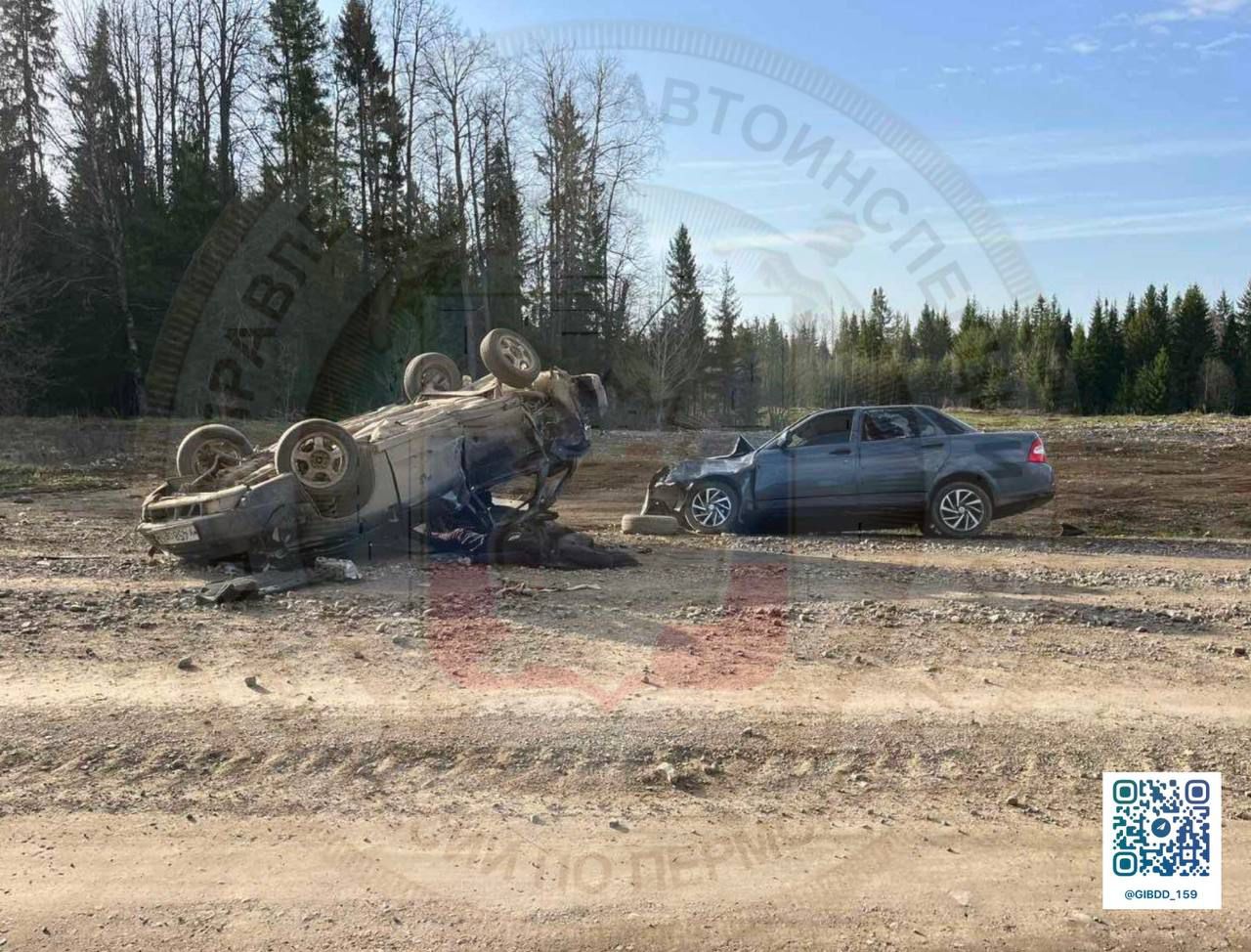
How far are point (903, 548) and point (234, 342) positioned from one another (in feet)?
77.1

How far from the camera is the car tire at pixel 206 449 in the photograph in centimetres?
1062

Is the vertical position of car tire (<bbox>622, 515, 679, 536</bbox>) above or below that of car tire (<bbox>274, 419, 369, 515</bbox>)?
below

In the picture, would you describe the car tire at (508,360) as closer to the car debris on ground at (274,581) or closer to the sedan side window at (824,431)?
the car debris on ground at (274,581)

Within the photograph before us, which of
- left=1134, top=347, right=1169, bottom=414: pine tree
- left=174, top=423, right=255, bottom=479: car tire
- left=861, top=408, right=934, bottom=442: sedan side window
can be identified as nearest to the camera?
left=174, top=423, right=255, bottom=479: car tire

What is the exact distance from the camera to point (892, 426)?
12.2 metres

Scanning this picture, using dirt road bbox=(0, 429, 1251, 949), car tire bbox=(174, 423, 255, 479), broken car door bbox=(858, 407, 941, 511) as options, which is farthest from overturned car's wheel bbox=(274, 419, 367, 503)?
broken car door bbox=(858, 407, 941, 511)

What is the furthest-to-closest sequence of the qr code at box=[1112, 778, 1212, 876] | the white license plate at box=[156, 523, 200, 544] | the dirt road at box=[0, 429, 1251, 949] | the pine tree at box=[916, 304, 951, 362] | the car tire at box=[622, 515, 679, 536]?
the pine tree at box=[916, 304, 951, 362], the car tire at box=[622, 515, 679, 536], the white license plate at box=[156, 523, 200, 544], the qr code at box=[1112, 778, 1212, 876], the dirt road at box=[0, 429, 1251, 949]

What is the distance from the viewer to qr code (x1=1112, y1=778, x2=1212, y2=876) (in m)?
3.87

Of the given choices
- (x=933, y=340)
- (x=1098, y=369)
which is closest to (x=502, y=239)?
(x=933, y=340)

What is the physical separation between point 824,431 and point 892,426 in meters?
0.81

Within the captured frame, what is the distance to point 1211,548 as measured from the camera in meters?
11.8

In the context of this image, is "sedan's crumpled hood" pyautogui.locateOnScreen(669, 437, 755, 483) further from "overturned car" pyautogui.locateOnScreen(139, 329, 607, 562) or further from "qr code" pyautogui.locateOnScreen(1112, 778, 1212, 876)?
"qr code" pyautogui.locateOnScreen(1112, 778, 1212, 876)

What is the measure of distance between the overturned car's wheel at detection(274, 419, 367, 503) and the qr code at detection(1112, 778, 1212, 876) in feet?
21.9

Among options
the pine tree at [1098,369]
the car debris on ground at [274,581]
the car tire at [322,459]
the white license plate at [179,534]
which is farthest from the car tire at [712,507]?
the pine tree at [1098,369]
